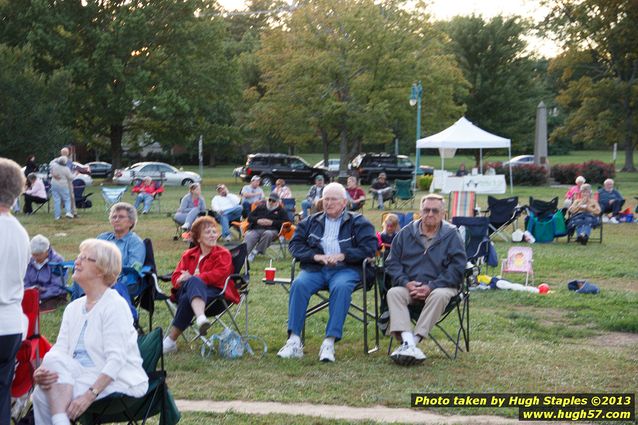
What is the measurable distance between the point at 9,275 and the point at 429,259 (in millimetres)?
3745

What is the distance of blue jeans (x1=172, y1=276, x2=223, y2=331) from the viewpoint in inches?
270

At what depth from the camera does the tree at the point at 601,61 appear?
44062 mm

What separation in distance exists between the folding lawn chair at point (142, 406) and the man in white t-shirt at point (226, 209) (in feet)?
36.5

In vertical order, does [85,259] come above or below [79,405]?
above

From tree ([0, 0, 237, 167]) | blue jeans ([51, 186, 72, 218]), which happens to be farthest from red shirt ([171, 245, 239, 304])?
tree ([0, 0, 237, 167])

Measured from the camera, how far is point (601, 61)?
47.5 metres

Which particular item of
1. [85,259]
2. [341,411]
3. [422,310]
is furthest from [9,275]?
[422,310]

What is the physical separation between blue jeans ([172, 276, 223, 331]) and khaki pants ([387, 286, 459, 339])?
4.26ft

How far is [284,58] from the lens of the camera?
130 feet

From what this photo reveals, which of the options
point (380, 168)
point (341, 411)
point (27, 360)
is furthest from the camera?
point (380, 168)

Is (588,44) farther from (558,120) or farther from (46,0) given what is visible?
(46,0)

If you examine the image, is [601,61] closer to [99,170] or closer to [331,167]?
[331,167]

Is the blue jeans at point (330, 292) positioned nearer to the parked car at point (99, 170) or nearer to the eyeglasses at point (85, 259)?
the eyeglasses at point (85, 259)

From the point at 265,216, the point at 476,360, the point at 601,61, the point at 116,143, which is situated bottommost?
the point at 476,360
